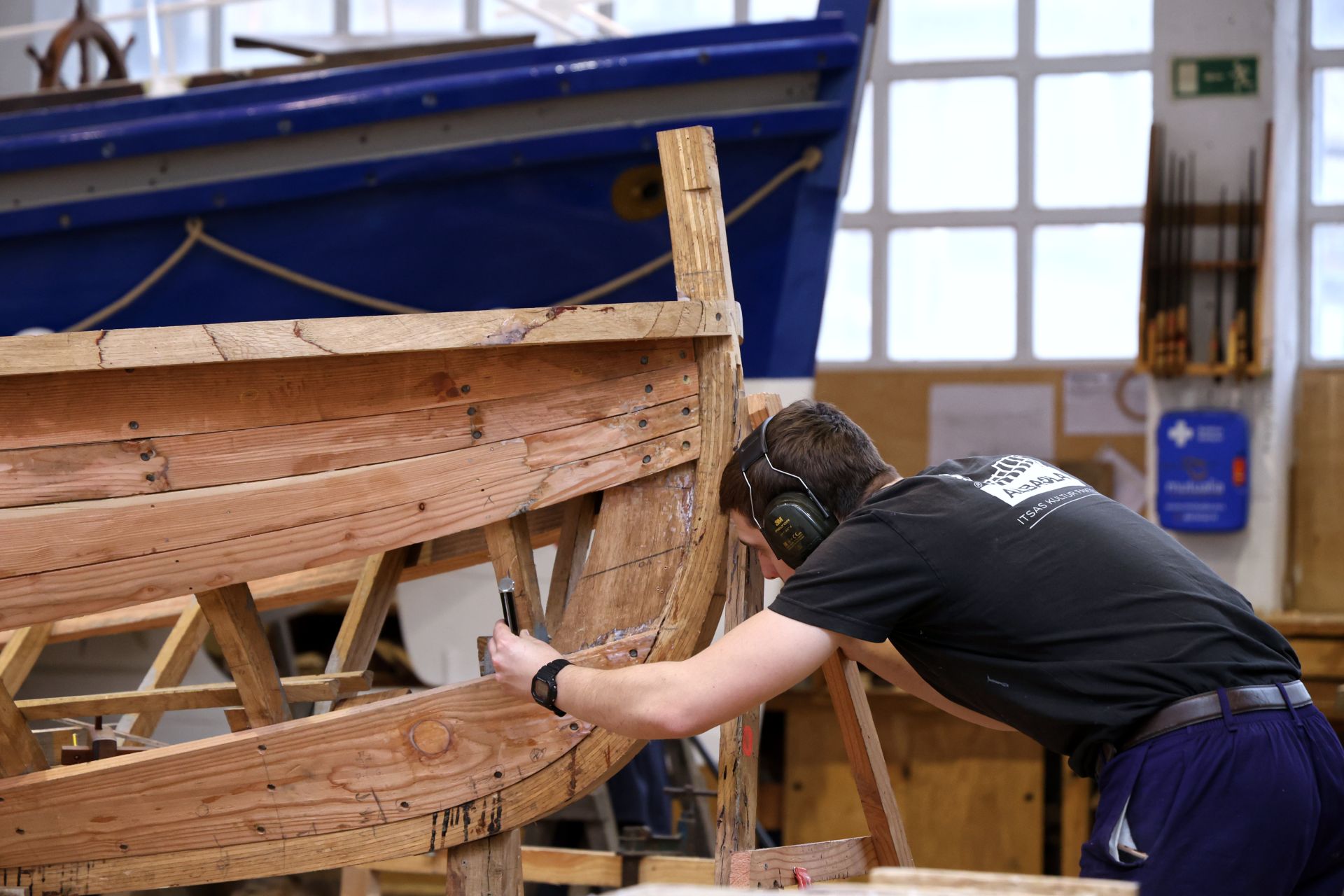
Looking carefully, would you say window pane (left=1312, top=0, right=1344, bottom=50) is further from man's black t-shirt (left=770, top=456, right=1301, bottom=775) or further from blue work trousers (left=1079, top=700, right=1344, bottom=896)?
blue work trousers (left=1079, top=700, right=1344, bottom=896)

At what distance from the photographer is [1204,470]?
4.54m

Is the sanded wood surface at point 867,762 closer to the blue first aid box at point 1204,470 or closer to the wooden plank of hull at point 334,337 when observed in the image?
the wooden plank of hull at point 334,337

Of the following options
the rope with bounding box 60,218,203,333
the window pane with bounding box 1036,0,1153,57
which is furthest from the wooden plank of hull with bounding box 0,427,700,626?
the window pane with bounding box 1036,0,1153,57

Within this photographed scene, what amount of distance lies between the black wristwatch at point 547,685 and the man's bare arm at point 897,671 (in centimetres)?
51

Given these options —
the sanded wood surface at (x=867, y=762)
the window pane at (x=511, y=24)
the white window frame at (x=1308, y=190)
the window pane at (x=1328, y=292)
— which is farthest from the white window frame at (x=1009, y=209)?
the sanded wood surface at (x=867, y=762)

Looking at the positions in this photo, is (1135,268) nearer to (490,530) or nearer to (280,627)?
(280,627)

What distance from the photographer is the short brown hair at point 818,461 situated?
5.45ft

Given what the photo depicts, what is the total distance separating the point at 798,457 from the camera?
1.67 meters

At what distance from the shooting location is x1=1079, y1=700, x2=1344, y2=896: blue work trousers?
1.51 metres

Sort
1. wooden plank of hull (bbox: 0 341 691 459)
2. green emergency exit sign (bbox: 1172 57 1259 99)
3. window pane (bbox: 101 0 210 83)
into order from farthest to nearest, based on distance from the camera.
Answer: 1. window pane (bbox: 101 0 210 83)
2. green emergency exit sign (bbox: 1172 57 1259 99)
3. wooden plank of hull (bbox: 0 341 691 459)

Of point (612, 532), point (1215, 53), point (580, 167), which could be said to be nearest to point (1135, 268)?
point (1215, 53)

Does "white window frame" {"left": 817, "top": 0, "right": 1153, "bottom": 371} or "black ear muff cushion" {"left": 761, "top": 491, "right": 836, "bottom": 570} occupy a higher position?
"white window frame" {"left": 817, "top": 0, "right": 1153, "bottom": 371}

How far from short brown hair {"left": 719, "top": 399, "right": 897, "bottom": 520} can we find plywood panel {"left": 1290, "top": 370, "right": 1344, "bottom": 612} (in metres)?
3.76

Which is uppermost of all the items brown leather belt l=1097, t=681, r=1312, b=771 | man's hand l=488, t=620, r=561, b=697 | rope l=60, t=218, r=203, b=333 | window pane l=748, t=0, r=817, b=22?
→ window pane l=748, t=0, r=817, b=22
